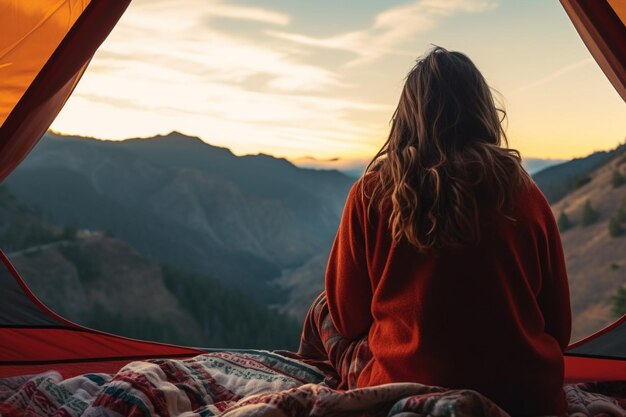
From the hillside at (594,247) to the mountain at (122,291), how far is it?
26.9 feet

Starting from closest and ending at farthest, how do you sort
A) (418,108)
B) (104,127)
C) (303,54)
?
(418,108), (303,54), (104,127)

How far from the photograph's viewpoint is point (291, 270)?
110 feet

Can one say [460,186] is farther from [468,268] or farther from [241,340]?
[241,340]

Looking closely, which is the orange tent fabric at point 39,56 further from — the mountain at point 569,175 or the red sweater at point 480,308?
the mountain at point 569,175

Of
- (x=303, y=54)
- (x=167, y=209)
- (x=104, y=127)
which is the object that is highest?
(x=303, y=54)

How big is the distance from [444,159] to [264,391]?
73 cm

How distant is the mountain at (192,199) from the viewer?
108ft

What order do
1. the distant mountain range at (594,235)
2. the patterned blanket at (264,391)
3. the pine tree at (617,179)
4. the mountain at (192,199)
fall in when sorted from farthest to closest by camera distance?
the mountain at (192,199) < the pine tree at (617,179) < the distant mountain range at (594,235) < the patterned blanket at (264,391)

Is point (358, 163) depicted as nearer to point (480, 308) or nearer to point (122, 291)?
point (480, 308)

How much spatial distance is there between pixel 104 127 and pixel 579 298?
109 ft

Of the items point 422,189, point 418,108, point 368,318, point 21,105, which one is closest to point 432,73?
point 418,108

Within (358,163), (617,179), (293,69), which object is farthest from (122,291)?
(358,163)

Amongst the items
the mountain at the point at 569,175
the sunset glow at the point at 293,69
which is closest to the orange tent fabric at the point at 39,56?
the sunset glow at the point at 293,69

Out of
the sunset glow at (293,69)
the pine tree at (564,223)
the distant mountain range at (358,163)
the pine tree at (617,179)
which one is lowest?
the pine tree at (564,223)
